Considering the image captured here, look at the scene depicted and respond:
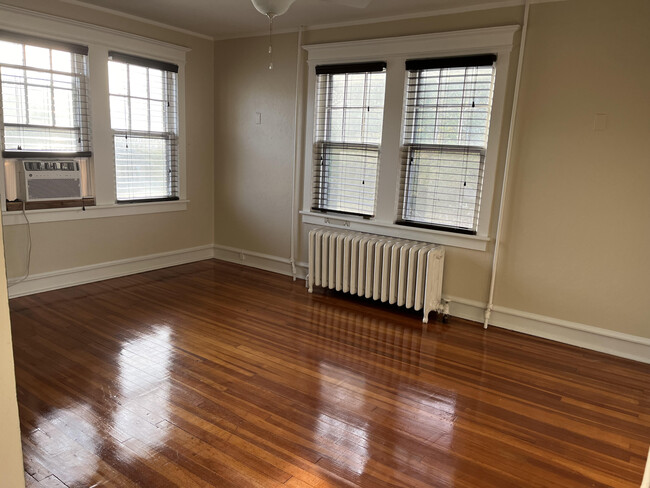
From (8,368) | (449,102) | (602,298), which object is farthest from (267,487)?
(449,102)

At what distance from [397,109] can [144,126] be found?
111 inches

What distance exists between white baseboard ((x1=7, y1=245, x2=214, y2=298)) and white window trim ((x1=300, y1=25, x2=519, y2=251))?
5.58 ft

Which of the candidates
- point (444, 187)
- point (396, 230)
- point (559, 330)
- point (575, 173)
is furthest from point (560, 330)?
point (396, 230)

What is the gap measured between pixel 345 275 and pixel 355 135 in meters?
1.47

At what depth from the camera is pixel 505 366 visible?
3.50m

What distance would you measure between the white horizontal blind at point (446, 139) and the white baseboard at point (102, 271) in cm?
294

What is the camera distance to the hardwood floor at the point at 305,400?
2289 mm

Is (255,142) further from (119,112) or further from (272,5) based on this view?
(272,5)

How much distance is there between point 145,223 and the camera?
5414 millimetres

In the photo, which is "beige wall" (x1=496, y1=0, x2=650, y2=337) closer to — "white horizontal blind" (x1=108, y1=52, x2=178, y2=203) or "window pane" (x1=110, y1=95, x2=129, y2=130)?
"white horizontal blind" (x1=108, y1=52, x2=178, y2=203)

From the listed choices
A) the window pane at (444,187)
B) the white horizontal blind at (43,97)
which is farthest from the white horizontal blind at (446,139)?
the white horizontal blind at (43,97)

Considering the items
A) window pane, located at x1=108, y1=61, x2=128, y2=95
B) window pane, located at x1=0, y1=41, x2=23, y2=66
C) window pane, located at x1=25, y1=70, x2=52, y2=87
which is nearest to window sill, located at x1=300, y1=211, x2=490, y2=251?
window pane, located at x1=108, y1=61, x2=128, y2=95

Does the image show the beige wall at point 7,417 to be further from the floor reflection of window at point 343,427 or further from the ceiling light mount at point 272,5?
the ceiling light mount at point 272,5

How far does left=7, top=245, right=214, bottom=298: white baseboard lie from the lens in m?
4.46
